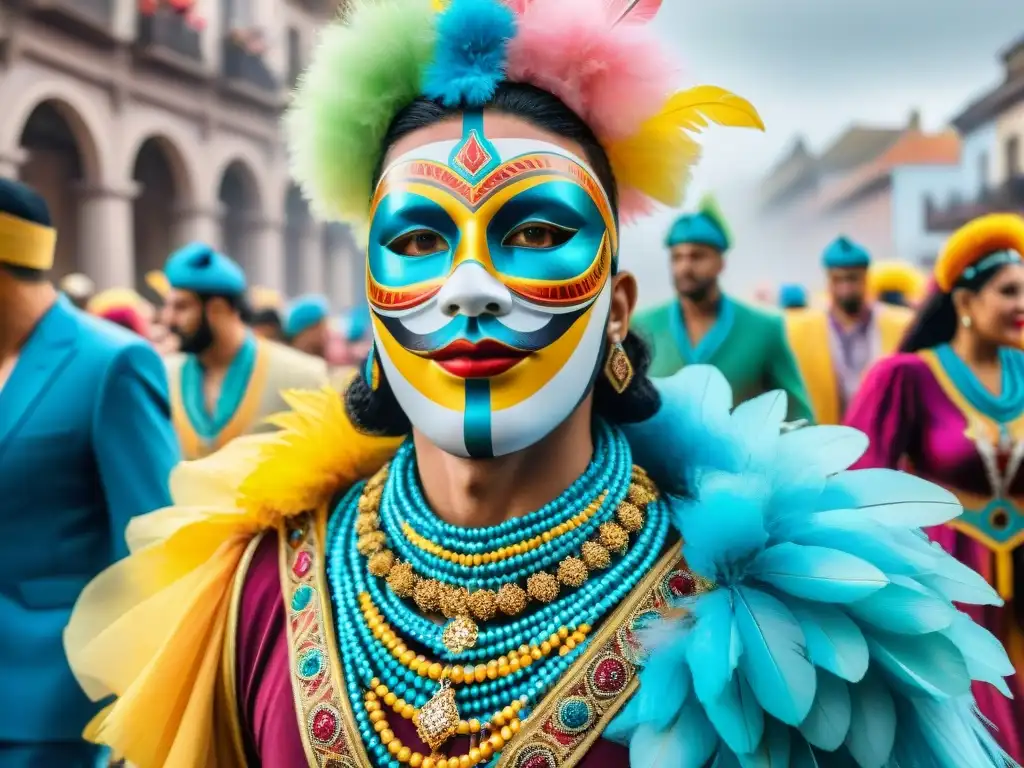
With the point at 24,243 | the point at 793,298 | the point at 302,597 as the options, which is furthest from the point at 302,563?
the point at 793,298

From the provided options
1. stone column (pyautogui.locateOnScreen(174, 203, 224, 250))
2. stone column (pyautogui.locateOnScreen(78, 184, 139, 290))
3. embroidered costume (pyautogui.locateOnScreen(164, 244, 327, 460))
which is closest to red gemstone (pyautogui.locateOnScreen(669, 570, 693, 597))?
embroidered costume (pyautogui.locateOnScreen(164, 244, 327, 460))

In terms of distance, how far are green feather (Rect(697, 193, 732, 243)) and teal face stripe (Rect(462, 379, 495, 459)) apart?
12.3 feet

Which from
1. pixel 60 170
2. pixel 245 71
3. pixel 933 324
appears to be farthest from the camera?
pixel 245 71

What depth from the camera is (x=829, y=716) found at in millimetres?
1326

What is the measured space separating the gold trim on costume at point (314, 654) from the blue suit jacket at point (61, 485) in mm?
910

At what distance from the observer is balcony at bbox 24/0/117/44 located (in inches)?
439

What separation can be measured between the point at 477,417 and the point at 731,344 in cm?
→ 349

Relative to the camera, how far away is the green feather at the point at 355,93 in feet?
5.27

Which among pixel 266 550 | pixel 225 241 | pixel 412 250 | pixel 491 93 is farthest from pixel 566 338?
pixel 225 241

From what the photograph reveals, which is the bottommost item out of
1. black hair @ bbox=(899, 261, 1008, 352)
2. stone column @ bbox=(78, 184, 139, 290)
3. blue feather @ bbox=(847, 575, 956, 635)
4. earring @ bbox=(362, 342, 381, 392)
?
blue feather @ bbox=(847, 575, 956, 635)

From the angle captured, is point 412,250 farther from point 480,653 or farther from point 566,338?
point 480,653

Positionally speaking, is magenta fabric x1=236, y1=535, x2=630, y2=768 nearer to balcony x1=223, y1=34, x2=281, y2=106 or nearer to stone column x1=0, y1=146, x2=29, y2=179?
stone column x1=0, y1=146, x2=29, y2=179

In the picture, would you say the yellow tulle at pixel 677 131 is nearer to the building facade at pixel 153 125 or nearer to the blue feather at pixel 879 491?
the blue feather at pixel 879 491

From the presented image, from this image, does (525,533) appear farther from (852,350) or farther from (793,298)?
(793,298)
